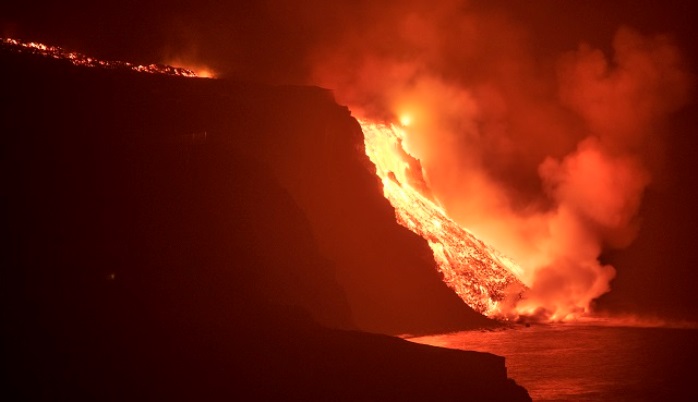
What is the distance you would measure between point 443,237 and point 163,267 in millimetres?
52946

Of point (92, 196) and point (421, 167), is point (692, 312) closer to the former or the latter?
point (421, 167)

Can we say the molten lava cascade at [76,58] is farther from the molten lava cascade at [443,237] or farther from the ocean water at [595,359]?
the ocean water at [595,359]

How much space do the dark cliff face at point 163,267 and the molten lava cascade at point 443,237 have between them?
15266 millimetres

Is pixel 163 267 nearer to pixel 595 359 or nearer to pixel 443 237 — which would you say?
pixel 595 359

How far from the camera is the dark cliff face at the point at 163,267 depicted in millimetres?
29344

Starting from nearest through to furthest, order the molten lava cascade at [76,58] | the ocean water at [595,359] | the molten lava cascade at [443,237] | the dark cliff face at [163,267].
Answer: the dark cliff face at [163,267] < the ocean water at [595,359] < the molten lava cascade at [76,58] < the molten lava cascade at [443,237]

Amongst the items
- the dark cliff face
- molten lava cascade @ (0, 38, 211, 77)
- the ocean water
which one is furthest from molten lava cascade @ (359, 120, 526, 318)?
molten lava cascade @ (0, 38, 211, 77)

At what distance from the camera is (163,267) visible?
37.7 metres

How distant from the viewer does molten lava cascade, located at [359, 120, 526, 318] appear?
82.1 meters

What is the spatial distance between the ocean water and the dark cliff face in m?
10.4

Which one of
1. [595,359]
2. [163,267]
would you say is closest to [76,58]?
[163,267]

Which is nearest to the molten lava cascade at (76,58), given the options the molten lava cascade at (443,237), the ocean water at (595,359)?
the molten lava cascade at (443,237)

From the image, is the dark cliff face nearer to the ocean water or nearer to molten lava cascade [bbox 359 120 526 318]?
the ocean water

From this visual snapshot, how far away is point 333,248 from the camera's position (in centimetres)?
7369
